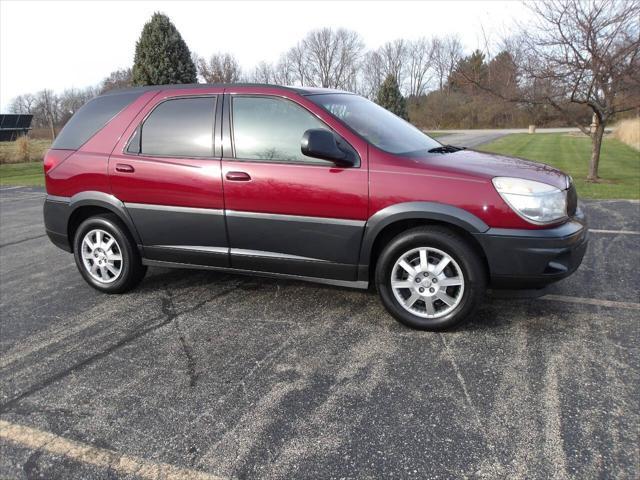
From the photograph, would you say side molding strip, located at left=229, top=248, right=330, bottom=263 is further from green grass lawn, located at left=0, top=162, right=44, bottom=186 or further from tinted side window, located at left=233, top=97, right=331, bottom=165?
green grass lawn, located at left=0, top=162, right=44, bottom=186

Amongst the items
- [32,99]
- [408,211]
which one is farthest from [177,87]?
[32,99]

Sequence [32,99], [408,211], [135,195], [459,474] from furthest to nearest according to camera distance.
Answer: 1. [32,99]
2. [135,195]
3. [408,211]
4. [459,474]

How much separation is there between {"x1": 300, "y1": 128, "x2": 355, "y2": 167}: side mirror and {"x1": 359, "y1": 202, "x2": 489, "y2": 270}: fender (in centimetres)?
45

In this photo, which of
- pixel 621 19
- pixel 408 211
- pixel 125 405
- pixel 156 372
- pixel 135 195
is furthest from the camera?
pixel 621 19

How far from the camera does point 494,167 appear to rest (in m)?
3.62

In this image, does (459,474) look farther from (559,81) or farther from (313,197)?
(559,81)

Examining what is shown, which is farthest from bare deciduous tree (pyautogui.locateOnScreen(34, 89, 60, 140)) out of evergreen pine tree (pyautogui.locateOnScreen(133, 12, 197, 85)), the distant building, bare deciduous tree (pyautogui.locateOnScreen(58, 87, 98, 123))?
evergreen pine tree (pyautogui.locateOnScreen(133, 12, 197, 85))

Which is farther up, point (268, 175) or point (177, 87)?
point (177, 87)

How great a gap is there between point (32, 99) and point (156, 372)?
71.8 metres

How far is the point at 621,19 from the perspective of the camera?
10.0 metres

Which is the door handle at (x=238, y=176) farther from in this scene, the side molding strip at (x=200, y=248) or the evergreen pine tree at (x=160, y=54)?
the evergreen pine tree at (x=160, y=54)

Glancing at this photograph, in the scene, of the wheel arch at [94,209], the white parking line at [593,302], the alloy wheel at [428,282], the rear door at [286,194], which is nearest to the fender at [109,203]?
the wheel arch at [94,209]

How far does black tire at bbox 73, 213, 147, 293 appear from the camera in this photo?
4.48m

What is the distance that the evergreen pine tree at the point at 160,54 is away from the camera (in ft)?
55.0
